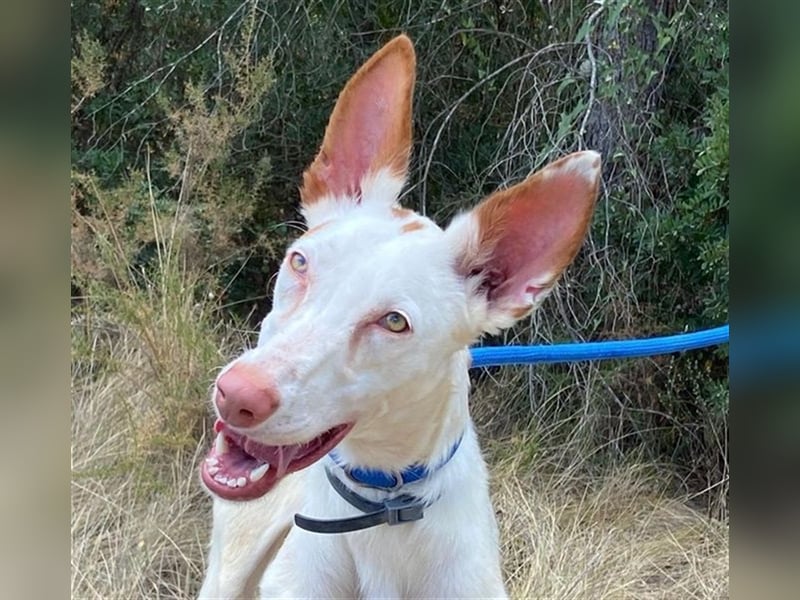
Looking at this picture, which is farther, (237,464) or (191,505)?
(191,505)

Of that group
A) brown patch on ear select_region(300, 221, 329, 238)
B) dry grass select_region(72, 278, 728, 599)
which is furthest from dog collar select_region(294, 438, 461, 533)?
brown patch on ear select_region(300, 221, 329, 238)

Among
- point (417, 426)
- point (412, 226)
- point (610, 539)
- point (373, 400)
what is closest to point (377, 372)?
point (373, 400)

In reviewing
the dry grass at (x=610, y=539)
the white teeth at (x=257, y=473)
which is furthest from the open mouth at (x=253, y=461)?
the dry grass at (x=610, y=539)

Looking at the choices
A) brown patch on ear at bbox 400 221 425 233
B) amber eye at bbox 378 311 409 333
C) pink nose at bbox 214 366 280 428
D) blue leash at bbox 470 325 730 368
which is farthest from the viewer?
blue leash at bbox 470 325 730 368

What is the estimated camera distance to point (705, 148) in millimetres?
1637

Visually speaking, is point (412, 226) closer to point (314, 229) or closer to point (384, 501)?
point (314, 229)

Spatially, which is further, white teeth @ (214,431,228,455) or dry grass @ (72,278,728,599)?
dry grass @ (72,278,728,599)

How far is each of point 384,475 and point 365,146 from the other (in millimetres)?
524

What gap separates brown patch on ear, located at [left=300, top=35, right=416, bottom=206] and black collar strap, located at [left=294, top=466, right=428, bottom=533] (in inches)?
18.1

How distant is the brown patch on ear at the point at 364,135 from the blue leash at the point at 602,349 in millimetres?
375

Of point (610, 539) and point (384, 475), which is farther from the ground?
Result: point (384, 475)

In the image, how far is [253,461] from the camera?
136cm

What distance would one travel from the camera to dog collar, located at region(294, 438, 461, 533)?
1475 mm

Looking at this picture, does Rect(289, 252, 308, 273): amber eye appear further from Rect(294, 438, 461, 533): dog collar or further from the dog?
Rect(294, 438, 461, 533): dog collar
